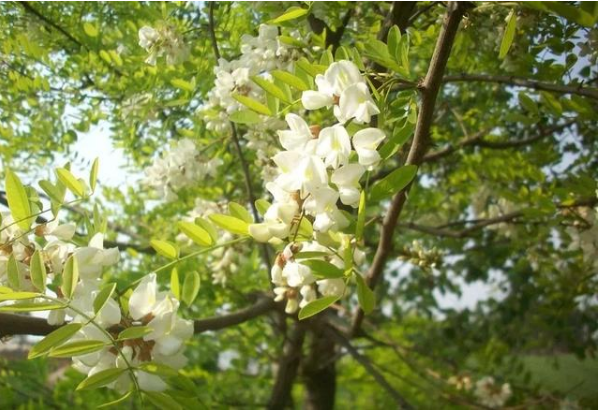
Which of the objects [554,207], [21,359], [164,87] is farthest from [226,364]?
[554,207]

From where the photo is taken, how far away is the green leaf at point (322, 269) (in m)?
0.58

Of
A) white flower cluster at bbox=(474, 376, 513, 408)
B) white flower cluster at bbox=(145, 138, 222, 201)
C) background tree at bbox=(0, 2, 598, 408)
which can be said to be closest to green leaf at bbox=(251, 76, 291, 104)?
background tree at bbox=(0, 2, 598, 408)

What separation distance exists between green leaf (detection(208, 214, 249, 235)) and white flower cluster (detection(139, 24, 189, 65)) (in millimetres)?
539

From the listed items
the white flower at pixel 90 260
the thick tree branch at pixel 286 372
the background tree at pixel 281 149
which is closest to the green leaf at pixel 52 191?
Answer: the background tree at pixel 281 149

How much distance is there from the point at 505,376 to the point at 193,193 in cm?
136

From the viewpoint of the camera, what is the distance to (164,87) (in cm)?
125

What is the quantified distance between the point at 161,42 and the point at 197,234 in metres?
0.50

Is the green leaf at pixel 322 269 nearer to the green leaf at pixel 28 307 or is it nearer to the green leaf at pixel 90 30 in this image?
the green leaf at pixel 28 307

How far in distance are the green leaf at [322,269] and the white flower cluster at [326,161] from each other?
33 mm

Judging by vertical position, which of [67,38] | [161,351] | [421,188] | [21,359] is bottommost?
[161,351]

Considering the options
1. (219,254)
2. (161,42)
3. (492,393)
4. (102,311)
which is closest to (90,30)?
(161,42)

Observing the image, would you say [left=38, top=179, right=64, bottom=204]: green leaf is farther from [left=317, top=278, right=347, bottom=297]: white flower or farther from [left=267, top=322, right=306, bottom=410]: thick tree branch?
[left=267, top=322, right=306, bottom=410]: thick tree branch

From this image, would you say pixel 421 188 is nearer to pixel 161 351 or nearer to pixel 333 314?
pixel 333 314

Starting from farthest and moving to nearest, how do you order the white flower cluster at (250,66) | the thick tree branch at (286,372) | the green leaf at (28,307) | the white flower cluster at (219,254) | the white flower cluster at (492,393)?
the white flower cluster at (492,393), the thick tree branch at (286,372), the white flower cluster at (219,254), the white flower cluster at (250,66), the green leaf at (28,307)
